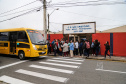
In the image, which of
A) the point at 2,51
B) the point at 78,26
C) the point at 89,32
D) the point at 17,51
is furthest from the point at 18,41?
the point at 89,32

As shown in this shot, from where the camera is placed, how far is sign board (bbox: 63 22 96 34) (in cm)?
1213

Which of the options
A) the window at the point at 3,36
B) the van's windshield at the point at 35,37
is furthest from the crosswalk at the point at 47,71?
the window at the point at 3,36

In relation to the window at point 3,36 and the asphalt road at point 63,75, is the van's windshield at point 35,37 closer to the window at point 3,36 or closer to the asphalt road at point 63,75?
the asphalt road at point 63,75

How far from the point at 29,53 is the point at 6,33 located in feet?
12.8

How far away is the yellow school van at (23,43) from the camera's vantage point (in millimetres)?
7555

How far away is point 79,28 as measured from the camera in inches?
500

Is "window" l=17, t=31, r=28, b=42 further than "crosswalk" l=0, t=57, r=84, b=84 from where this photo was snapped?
Yes

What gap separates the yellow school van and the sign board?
5.89 m

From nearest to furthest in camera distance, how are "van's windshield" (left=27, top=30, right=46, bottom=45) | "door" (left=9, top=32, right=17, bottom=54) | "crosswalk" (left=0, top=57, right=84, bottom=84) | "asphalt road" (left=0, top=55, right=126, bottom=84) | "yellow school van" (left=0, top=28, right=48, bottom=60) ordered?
"asphalt road" (left=0, top=55, right=126, bottom=84), "crosswalk" (left=0, top=57, right=84, bottom=84), "yellow school van" (left=0, top=28, right=48, bottom=60), "van's windshield" (left=27, top=30, right=46, bottom=45), "door" (left=9, top=32, right=17, bottom=54)

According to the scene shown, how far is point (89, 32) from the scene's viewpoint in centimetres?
1225

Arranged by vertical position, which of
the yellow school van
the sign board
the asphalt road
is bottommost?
the asphalt road

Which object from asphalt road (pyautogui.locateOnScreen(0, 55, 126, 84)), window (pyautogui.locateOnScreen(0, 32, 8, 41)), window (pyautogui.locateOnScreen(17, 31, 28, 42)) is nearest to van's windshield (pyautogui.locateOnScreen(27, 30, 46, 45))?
window (pyautogui.locateOnScreen(17, 31, 28, 42))

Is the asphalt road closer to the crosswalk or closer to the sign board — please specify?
the crosswalk

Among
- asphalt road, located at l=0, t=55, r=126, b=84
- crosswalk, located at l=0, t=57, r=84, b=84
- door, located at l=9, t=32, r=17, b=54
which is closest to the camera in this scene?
asphalt road, located at l=0, t=55, r=126, b=84
